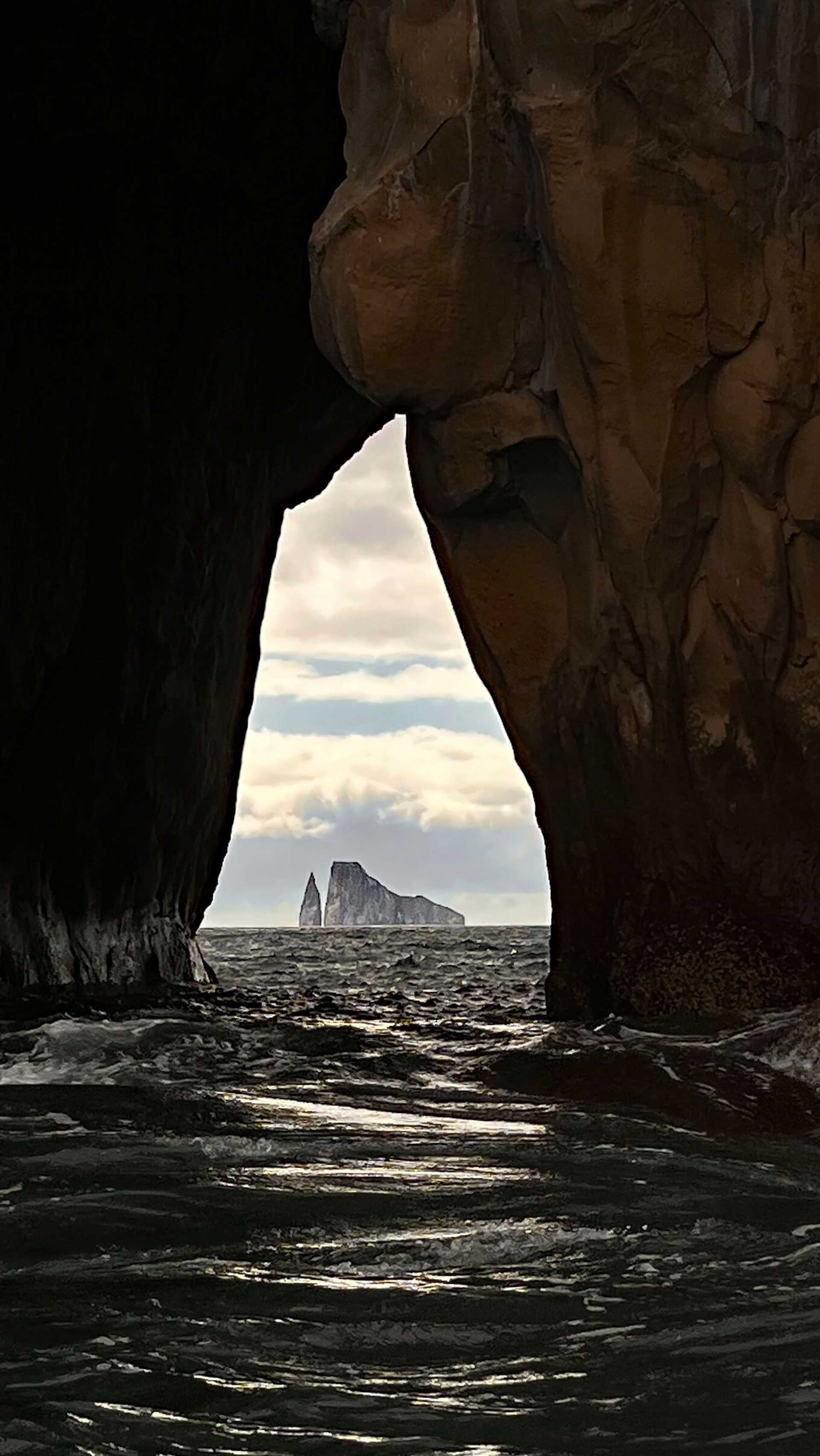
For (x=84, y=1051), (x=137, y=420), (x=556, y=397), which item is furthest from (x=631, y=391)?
(x=137, y=420)

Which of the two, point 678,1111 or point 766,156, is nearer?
point 678,1111

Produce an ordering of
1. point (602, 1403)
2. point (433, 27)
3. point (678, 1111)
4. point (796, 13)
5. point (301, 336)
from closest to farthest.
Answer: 1. point (602, 1403)
2. point (678, 1111)
3. point (796, 13)
4. point (433, 27)
5. point (301, 336)

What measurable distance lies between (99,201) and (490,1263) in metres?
10.8

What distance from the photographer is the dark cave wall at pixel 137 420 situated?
1195cm

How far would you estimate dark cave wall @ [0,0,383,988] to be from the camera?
11.9 metres

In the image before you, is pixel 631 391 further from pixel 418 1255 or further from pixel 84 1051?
Result: pixel 418 1255

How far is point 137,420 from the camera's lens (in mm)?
12797

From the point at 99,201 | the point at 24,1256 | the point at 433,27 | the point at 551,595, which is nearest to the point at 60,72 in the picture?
the point at 99,201

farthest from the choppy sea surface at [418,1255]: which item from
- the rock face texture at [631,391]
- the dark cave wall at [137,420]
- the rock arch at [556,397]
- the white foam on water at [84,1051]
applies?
the dark cave wall at [137,420]

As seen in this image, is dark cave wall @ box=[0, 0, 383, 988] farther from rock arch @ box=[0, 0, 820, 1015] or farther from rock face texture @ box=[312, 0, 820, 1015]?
rock face texture @ box=[312, 0, 820, 1015]

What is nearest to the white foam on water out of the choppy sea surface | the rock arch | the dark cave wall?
the choppy sea surface

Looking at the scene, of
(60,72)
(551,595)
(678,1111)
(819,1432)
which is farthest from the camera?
(60,72)

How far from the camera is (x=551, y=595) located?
953cm

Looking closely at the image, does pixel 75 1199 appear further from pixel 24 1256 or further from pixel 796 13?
pixel 796 13
